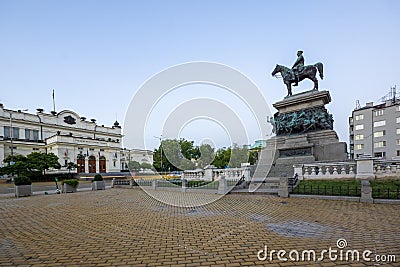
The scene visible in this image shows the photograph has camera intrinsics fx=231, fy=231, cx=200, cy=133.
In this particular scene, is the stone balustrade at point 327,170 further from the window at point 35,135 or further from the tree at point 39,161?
the window at point 35,135

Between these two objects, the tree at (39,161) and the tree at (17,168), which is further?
the tree at (39,161)

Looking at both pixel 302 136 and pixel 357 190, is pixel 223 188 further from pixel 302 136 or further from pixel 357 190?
pixel 302 136

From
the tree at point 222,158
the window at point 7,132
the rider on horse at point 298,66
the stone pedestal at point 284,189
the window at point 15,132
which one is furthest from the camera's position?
the tree at point 222,158

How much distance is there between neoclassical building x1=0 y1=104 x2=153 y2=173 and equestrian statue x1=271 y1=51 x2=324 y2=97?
29.9 metres

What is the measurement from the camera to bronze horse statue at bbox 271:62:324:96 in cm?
2560

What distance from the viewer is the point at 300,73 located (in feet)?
86.4

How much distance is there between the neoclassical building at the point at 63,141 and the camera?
49497 millimetres

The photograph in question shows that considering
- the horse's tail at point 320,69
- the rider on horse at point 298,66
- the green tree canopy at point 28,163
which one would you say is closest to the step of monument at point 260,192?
the rider on horse at point 298,66

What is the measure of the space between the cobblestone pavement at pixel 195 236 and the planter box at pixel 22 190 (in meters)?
10.6

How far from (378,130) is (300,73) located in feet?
158

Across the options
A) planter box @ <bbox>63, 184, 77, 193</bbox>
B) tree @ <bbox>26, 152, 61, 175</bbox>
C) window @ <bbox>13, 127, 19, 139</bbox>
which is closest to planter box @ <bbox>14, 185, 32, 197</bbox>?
planter box @ <bbox>63, 184, 77, 193</bbox>

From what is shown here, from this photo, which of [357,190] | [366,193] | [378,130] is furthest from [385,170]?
[378,130]

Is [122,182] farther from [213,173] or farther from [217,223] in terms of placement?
[217,223]

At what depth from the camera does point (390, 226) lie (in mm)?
6875
